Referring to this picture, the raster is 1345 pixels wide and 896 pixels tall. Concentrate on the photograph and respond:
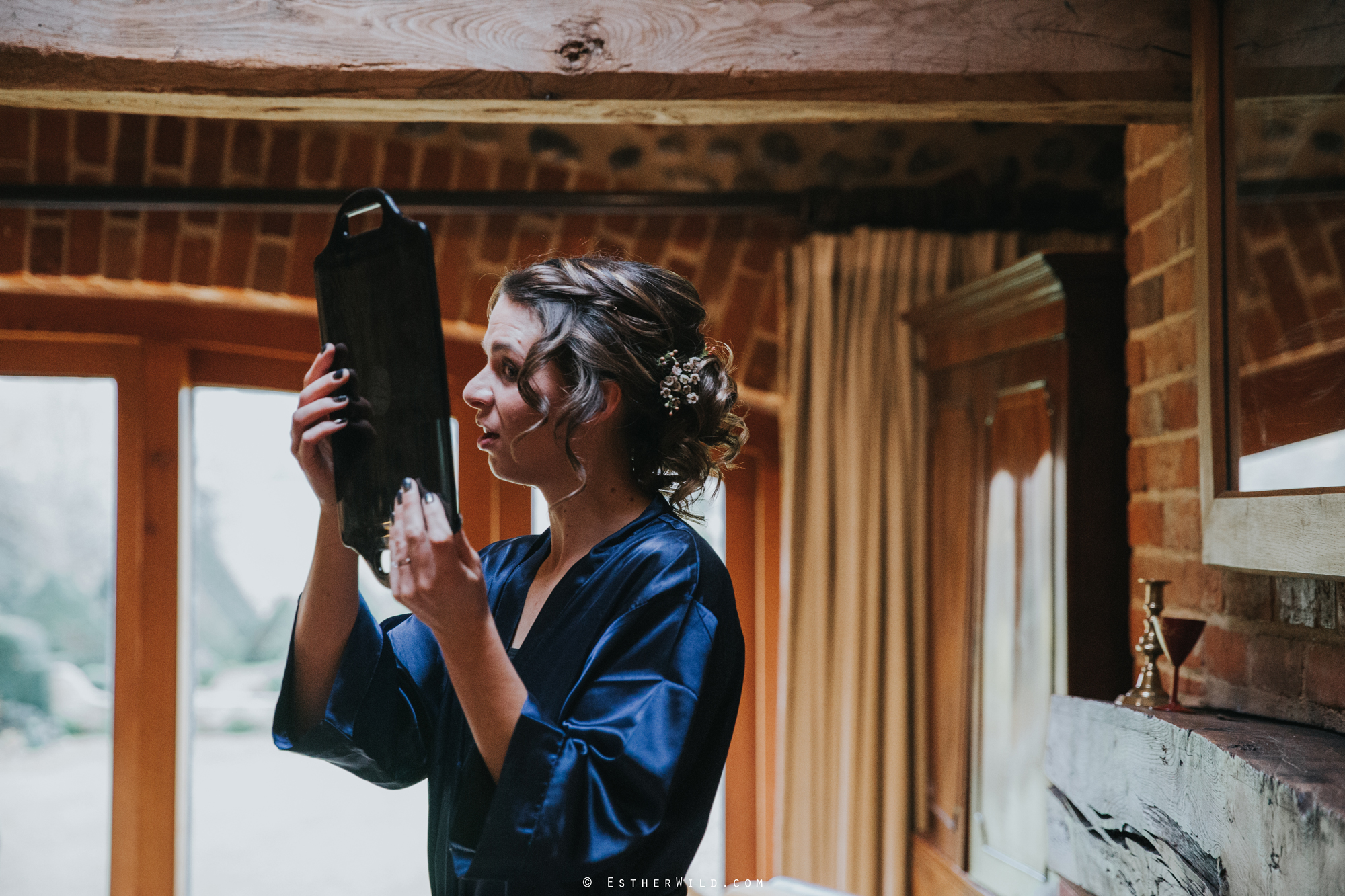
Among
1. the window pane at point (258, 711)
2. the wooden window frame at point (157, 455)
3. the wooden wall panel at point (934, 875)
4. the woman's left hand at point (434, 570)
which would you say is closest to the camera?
the woman's left hand at point (434, 570)

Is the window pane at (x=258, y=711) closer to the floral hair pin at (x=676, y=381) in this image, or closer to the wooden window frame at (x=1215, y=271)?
the floral hair pin at (x=676, y=381)

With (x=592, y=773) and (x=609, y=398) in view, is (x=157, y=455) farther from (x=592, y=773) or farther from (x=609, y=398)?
(x=592, y=773)

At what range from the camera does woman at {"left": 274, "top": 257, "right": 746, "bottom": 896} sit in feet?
2.83

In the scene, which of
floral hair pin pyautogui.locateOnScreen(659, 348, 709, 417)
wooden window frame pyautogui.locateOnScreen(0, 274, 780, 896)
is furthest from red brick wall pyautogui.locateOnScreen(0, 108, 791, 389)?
floral hair pin pyautogui.locateOnScreen(659, 348, 709, 417)

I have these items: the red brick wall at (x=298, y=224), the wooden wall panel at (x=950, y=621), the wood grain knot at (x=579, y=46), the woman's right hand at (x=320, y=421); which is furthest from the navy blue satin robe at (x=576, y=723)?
the red brick wall at (x=298, y=224)

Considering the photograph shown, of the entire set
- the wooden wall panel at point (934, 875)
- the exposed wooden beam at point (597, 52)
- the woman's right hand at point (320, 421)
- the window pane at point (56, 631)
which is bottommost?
the wooden wall panel at point (934, 875)

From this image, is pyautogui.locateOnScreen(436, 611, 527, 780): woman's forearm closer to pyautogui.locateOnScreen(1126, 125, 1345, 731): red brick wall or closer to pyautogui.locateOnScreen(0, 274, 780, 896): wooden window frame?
pyautogui.locateOnScreen(1126, 125, 1345, 731): red brick wall

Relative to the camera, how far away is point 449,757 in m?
1.11

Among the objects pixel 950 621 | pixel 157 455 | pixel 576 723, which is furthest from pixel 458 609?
pixel 157 455

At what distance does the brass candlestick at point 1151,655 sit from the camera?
1.36 meters

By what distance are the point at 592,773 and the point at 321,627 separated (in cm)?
37

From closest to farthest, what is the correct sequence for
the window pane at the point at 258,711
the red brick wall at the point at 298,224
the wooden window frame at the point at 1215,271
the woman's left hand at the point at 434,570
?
the woman's left hand at the point at 434,570 < the wooden window frame at the point at 1215,271 < the red brick wall at the point at 298,224 < the window pane at the point at 258,711

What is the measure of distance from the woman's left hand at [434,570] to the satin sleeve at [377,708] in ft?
0.98

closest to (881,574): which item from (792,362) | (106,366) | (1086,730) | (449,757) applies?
(792,362)
